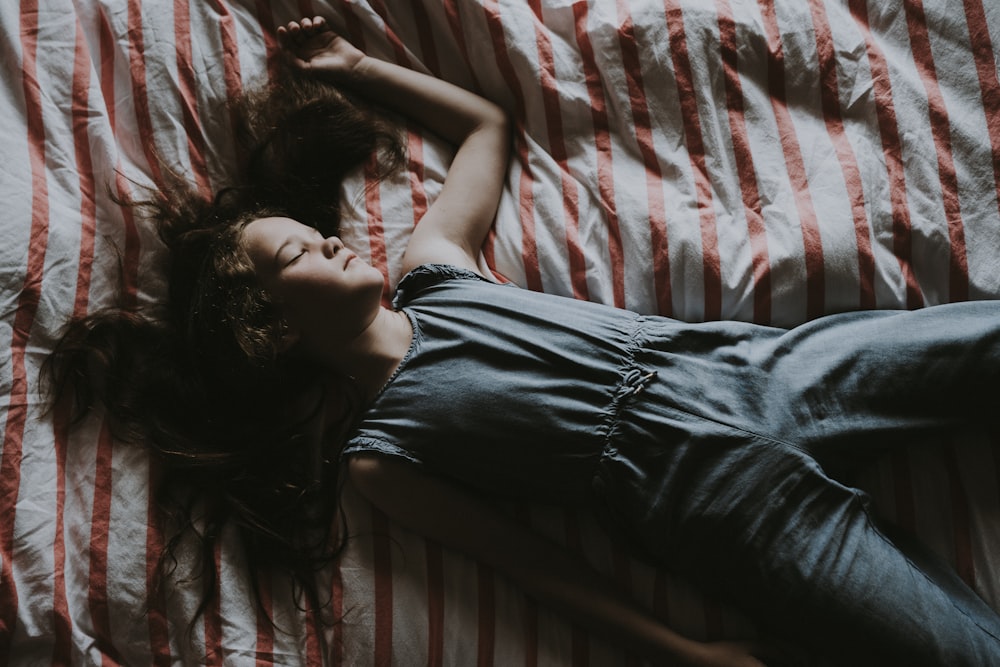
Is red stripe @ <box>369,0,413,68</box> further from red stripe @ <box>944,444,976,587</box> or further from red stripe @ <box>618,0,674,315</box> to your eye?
red stripe @ <box>944,444,976,587</box>

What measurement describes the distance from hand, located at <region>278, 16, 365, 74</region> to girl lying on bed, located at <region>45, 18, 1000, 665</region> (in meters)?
0.17

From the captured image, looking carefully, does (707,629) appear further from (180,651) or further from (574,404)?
(180,651)

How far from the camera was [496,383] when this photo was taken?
1.07 metres

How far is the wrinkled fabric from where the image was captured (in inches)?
38.5

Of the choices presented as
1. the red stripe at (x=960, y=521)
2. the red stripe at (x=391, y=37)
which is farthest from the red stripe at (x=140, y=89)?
the red stripe at (x=960, y=521)

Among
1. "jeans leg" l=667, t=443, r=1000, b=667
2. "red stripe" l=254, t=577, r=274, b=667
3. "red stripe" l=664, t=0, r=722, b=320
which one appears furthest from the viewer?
"red stripe" l=664, t=0, r=722, b=320

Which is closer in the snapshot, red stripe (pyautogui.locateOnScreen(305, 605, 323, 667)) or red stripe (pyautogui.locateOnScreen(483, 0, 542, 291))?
red stripe (pyautogui.locateOnScreen(305, 605, 323, 667))

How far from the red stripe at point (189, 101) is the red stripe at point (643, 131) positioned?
638 millimetres

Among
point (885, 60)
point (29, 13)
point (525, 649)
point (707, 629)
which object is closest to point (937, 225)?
point (885, 60)

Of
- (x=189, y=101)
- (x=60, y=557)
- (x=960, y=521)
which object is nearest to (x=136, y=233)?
(x=189, y=101)

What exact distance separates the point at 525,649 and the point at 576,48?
0.87 meters

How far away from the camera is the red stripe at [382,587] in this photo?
106 cm

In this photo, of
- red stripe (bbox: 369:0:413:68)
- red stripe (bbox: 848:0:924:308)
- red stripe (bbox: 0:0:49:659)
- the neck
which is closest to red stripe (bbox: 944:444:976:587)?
red stripe (bbox: 848:0:924:308)

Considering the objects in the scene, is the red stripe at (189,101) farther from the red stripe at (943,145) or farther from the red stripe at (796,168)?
the red stripe at (943,145)
